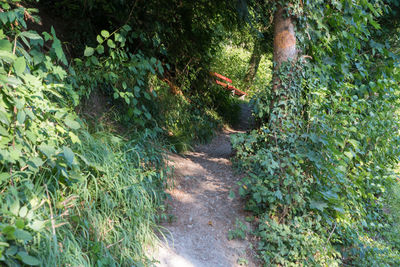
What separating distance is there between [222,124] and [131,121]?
13.9 ft

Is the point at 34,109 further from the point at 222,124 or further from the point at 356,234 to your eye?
the point at 222,124

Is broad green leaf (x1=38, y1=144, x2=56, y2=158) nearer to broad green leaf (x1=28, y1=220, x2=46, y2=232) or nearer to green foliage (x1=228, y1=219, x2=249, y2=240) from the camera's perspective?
broad green leaf (x1=28, y1=220, x2=46, y2=232)

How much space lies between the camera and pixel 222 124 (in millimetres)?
8570

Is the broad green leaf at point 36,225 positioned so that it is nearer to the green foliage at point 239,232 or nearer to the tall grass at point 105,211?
the tall grass at point 105,211

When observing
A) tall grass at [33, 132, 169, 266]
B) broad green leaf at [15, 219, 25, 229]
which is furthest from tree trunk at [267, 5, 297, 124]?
broad green leaf at [15, 219, 25, 229]

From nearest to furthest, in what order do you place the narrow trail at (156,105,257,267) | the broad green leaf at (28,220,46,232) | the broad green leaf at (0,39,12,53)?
the broad green leaf at (28,220,46,232)
the broad green leaf at (0,39,12,53)
the narrow trail at (156,105,257,267)

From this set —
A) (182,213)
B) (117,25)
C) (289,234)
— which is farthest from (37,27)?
(289,234)

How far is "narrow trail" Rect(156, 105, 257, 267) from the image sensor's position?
3.39m

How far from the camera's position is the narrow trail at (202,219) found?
3389 millimetres

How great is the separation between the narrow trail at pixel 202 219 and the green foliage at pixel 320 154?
0.95ft

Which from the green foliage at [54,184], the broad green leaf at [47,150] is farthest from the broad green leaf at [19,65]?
the broad green leaf at [47,150]

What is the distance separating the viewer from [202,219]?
394 centimetres

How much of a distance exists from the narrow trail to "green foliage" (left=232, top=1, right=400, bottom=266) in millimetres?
289

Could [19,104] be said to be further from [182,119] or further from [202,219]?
[182,119]
